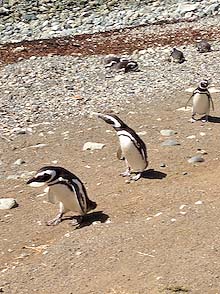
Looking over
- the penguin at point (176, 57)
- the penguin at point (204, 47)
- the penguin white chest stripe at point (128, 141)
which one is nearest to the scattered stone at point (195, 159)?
the penguin white chest stripe at point (128, 141)

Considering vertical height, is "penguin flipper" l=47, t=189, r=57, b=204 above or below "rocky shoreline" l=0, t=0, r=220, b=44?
above

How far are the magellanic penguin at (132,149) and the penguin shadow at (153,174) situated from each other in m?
0.07

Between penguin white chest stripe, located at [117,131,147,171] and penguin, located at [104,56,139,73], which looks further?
penguin, located at [104,56,139,73]

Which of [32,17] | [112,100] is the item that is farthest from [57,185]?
[32,17]

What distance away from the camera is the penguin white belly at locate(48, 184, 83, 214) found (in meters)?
7.37

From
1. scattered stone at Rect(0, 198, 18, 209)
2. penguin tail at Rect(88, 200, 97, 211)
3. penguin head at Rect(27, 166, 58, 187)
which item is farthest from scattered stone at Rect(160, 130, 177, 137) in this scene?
penguin head at Rect(27, 166, 58, 187)

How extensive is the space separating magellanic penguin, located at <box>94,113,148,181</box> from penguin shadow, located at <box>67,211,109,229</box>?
43.6 inches

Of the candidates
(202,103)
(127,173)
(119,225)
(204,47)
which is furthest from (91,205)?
(204,47)

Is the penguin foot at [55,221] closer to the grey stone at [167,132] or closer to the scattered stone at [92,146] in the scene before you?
the scattered stone at [92,146]

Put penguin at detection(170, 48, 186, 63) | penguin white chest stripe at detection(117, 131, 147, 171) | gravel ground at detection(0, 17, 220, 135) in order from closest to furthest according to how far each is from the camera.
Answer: penguin white chest stripe at detection(117, 131, 147, 171) < gravel ground at detection(0, 17, 220, 135) < penguin at detection(170, 48, 186, 63)

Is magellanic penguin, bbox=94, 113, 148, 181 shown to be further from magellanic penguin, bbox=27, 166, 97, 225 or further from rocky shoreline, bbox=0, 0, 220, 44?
rocky shoreline, bbox=0, 0, 220, 44

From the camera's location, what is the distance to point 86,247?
6473 millimetres

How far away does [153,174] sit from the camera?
345 inches

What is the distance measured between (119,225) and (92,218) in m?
0.63
